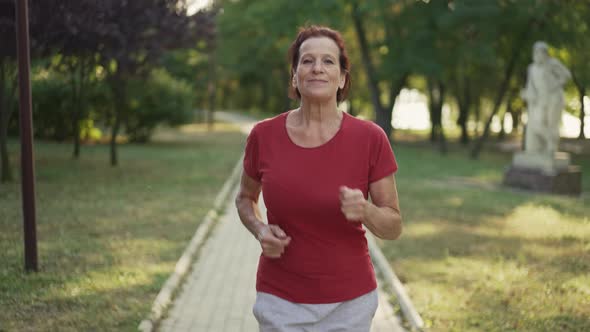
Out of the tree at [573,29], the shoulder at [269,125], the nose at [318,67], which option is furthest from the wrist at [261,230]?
the tree at [573,29]

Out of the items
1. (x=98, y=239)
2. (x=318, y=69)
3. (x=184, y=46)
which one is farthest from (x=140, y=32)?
(x=318, y=69)

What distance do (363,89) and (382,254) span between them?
42876 millimetres

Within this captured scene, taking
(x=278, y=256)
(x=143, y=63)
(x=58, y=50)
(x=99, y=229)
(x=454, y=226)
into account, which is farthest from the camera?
(x=143, y=63)

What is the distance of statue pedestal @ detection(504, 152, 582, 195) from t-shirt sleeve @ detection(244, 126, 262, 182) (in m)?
13.9

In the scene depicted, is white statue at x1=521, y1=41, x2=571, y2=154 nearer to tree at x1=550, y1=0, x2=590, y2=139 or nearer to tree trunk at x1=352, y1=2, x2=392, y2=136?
tree at x1=550, y1=0, x2=590, y2=139

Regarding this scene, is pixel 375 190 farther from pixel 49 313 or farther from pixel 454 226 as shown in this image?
pixel 454 226

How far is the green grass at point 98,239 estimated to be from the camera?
595cm

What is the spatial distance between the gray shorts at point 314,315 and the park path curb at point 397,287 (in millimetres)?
3213

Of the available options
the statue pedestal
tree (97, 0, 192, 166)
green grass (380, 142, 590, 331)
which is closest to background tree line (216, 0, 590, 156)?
the statue pedestal

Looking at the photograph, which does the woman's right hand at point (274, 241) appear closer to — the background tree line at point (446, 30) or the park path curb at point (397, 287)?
the park path curb at point (397, 287)

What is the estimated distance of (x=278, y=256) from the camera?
2650mm

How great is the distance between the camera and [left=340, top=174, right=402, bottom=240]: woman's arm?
2.40 metres

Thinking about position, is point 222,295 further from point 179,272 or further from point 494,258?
point 494,258

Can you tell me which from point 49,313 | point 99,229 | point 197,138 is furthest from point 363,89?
point 49,313
